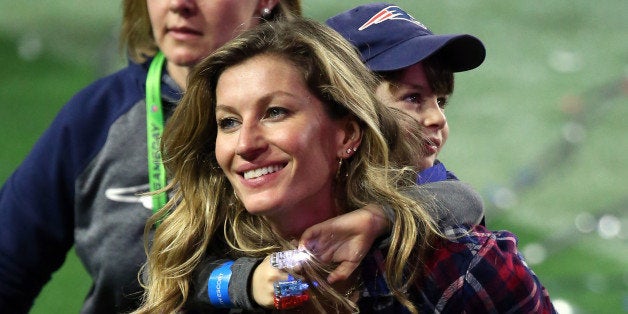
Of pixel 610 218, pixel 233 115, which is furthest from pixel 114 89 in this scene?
pixel 610 218

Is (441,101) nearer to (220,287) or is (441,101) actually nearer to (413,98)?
(413,98)

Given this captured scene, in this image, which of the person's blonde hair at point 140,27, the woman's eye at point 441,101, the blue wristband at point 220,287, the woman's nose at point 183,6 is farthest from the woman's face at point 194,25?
the blue wristband at point 220,287

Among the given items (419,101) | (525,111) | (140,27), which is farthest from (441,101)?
(525,111)

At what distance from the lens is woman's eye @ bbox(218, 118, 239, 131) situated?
2588mm

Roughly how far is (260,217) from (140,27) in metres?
1.10

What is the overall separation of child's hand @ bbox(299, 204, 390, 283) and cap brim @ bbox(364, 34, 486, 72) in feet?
1.65

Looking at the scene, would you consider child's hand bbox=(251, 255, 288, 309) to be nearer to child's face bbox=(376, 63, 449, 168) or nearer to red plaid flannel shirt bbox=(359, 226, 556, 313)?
red plaid flannel shirt bbox=(359, 226, 556, 313)

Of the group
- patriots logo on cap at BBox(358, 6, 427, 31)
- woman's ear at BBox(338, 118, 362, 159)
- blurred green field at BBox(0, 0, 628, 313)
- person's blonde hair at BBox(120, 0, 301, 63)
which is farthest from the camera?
blurred green field at BBox(0, 0, 628, 313)

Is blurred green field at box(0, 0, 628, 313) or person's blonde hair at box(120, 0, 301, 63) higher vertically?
person's blonde hair at box(120, 0, 301, 63)

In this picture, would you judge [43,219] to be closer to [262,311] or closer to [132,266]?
[132,266]

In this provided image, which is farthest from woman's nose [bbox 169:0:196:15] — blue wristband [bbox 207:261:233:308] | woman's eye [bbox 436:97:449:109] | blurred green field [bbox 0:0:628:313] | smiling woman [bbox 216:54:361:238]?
blurred green field [bbox 0:0:628:313]

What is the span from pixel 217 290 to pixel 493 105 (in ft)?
17.1

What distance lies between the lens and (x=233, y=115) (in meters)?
2.57

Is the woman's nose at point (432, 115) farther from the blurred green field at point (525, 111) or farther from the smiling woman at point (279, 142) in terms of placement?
the blurred green field at point (525, 111)
